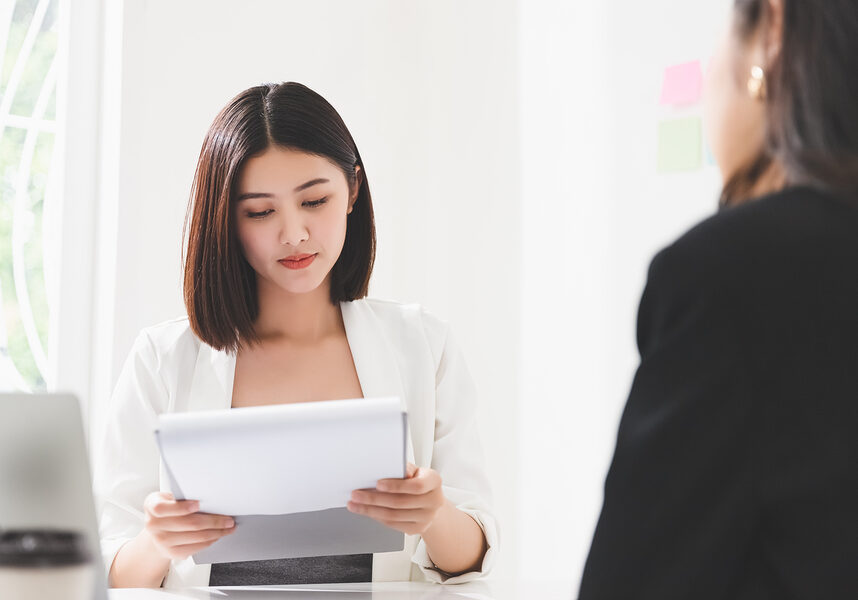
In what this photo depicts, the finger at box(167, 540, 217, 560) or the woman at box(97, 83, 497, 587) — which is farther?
the woman at box(97, 83, 497, 587)

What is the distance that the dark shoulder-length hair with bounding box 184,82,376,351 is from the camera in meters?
1.56

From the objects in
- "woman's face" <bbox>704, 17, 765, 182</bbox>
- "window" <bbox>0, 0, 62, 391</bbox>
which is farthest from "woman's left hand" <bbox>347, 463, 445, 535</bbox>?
"window" <bbox>0, 0, 62, 391</bbox>

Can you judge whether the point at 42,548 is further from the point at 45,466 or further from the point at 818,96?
the point at 818,96

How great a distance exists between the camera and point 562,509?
2402mm

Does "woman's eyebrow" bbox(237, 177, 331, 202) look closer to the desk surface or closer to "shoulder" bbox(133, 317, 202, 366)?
"shoulder" bbox(133, 317, 202, 366)

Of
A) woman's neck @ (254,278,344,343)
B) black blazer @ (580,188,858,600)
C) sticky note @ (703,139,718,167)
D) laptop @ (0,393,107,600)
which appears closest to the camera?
black blazer @ (580,188,858,600)

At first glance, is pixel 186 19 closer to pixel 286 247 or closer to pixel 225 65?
pixel 225 65

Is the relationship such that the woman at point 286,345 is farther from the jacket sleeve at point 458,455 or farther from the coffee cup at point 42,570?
the coffee cup at point 42,570

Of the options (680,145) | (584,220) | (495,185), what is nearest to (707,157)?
(680,145)

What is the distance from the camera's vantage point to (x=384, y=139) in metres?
2.78

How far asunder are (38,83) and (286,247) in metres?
1.12

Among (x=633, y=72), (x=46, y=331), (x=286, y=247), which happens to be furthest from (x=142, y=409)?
(x=633, y=72)

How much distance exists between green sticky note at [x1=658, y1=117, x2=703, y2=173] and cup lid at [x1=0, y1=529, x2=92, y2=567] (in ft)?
5.26

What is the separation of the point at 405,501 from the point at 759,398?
2.18 ft
